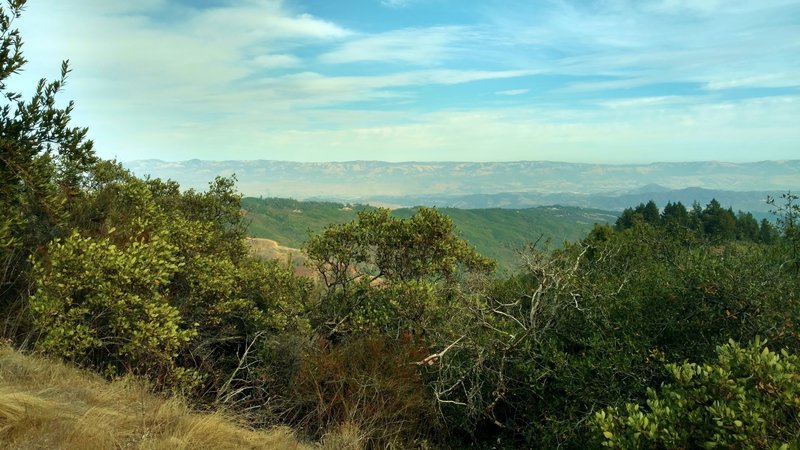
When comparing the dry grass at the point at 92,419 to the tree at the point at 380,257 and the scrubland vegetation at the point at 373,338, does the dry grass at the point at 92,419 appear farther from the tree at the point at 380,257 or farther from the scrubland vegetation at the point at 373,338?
the tree at the point at 380,257

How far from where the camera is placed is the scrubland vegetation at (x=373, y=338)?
5.30m

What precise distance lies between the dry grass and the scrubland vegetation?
3 centimetres

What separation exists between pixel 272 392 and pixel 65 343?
4.38 metres

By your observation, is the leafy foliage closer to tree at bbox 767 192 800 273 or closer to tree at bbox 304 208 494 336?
tree at bbox 767 192 800 273

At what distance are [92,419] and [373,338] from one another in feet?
22.4

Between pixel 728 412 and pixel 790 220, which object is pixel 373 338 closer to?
pixel 728 412

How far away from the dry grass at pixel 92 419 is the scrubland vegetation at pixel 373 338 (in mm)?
32

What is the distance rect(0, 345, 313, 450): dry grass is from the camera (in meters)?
5.19

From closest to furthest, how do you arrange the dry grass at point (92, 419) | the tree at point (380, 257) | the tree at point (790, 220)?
the dry grass at point (92, 419), the tree at point (790, 220), the tree at point (380, 257)

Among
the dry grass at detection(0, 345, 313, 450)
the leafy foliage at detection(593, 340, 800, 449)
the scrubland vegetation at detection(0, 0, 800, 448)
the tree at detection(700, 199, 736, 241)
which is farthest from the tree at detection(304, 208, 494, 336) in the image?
the tree at detection(700, 199, 736, 241)

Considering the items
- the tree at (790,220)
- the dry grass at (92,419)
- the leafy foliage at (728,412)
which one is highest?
the tree at (790,220)

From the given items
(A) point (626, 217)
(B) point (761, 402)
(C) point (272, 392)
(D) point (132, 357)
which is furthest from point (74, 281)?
(A) point (626, 217)

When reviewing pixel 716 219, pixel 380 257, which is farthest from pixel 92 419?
pixel 716 219

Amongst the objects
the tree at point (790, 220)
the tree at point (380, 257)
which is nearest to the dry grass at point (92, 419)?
the tree at point (380, 257)
